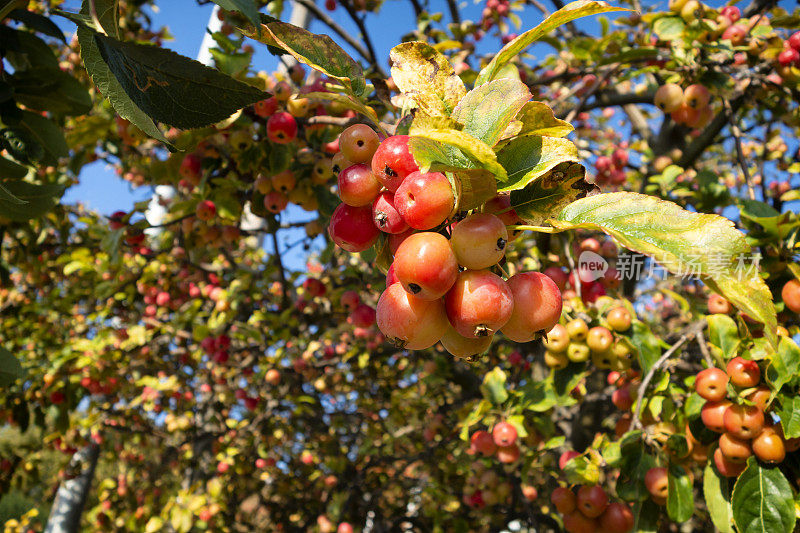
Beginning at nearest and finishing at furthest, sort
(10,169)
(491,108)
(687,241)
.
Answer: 1. (687,241)
2. (491,108)
3. (10,169)

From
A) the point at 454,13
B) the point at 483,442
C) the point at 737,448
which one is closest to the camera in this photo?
the point at 737,448

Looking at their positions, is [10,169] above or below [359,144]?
above

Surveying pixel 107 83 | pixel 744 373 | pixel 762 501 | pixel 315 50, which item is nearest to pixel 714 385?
pixel 744 373

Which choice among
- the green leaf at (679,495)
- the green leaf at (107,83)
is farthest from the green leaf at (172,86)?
the green leaf at (679,495)

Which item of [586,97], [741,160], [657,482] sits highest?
[586,97]

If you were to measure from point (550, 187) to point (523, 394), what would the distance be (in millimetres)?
1438

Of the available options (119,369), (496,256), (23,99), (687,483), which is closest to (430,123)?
(496,256)

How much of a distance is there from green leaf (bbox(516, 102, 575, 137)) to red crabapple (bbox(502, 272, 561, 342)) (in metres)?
0.20

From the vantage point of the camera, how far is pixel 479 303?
0.60 metres

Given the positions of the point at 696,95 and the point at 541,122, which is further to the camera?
the point at 696,95

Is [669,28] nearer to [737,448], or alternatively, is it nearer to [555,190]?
[737,448]

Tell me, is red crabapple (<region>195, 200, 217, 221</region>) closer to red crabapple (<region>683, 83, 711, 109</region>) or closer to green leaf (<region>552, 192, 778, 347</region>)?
green leaf (<region>552, 192, 778, 347</region>)

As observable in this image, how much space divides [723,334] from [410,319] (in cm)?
137

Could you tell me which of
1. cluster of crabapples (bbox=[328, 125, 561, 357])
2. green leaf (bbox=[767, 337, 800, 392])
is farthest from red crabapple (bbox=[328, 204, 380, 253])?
green leaf (bbox=[767, 337, 800, 392])
